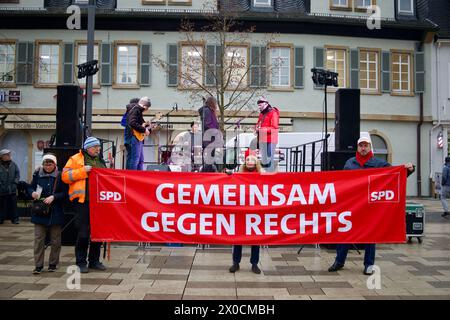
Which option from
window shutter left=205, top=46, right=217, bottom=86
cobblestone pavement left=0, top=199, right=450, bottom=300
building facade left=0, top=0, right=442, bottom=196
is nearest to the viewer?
cobblestone pavement left=0, top=199, right=450, bottom=300

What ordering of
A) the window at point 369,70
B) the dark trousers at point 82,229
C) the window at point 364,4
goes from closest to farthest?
1. the dark trousers at point 82,229
2. the window at point 369,70
3. the window at point 364,4

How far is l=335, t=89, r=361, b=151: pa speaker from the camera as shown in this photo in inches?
417

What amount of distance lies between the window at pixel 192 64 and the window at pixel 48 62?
21.4ft

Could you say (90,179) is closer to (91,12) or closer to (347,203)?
(347,203)

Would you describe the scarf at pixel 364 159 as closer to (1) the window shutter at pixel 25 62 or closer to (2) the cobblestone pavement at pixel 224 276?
(2) the cobblestone pavement at pixel 224 276

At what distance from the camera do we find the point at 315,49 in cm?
2692

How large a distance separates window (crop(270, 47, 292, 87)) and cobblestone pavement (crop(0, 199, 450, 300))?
1693 centimetres

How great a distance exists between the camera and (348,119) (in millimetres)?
10641

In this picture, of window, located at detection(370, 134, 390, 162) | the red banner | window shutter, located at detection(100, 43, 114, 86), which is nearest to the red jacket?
the red banner

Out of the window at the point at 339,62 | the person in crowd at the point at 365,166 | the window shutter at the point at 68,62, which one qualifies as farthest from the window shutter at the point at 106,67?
the person in crowd at the point at 365,166

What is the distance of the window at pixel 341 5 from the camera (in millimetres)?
27267

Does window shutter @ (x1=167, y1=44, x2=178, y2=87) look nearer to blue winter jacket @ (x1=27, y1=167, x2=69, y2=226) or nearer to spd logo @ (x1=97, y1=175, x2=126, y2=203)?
blue winter jacket @ (x1=27, y1=167, x2=69, y2=226)

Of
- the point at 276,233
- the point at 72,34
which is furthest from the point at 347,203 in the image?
the point at 72,34

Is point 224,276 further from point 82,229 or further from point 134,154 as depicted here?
point 134,154
